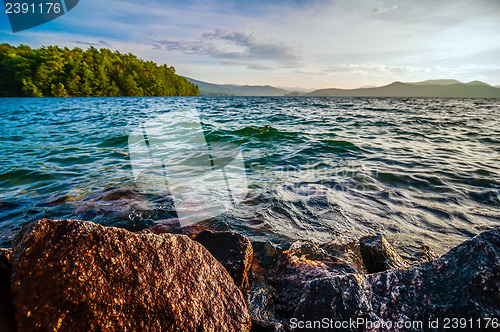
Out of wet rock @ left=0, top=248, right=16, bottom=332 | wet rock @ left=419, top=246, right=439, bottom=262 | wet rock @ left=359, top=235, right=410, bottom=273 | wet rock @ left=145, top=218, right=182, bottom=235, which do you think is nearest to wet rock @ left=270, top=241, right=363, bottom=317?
wet rock @ left=359, top=235, right=410, bottom=273

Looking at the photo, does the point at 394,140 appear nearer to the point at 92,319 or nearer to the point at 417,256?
the point at 417,256

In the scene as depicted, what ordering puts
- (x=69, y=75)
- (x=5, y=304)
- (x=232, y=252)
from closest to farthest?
(x=5, y=304)
(x=232, y=252)
(x=69, y=75)

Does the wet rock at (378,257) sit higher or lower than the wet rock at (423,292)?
lower

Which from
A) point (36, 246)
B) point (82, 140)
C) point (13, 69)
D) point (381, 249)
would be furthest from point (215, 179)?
point (13, 69)

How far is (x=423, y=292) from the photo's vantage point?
1562mm

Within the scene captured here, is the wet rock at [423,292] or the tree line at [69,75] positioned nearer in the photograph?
the wet rock at [423,292]

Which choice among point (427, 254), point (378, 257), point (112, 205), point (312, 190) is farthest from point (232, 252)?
point (312, 190)

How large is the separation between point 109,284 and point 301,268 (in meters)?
1.96

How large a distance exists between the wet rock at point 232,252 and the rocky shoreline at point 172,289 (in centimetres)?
33

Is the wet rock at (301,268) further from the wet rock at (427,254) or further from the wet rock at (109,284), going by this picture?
the wet rock at (427,254)

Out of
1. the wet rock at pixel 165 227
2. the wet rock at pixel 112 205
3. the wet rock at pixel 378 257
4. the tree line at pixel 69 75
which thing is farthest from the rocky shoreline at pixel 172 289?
the tree line at pixel 69 75

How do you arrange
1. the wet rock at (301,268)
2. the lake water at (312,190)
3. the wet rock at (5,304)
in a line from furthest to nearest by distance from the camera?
the lake water at (312,190)
the wet rock at (301,268)
the wet rock at (5,304)

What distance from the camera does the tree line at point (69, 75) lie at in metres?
48.8

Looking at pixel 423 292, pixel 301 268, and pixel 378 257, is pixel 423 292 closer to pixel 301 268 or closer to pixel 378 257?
pixel 378 257
